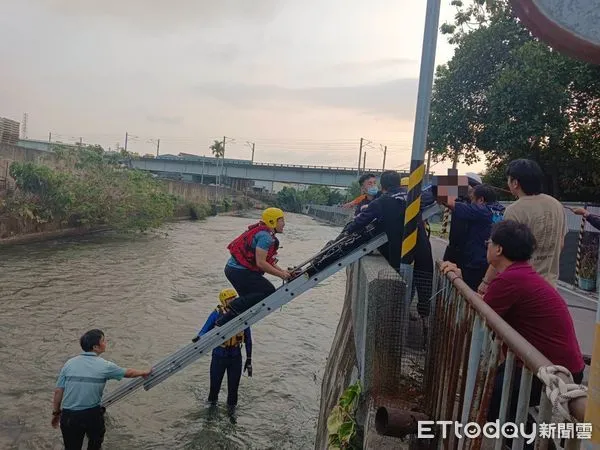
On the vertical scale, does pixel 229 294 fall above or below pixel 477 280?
below

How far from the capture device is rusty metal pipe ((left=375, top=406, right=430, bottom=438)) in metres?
3.12

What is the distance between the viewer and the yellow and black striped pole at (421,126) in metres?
4.15

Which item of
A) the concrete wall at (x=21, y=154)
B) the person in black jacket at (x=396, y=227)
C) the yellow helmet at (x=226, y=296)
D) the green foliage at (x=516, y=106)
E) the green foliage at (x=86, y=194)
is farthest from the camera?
the concrete wall at (x=21, y=154)

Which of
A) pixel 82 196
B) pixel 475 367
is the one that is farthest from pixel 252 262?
pixel 82 196

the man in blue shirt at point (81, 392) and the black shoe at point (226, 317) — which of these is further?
the black shoe at point (226, 317)

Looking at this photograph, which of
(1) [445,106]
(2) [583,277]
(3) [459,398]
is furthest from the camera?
(1) [445,106]

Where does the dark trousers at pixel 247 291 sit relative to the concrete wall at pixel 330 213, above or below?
above

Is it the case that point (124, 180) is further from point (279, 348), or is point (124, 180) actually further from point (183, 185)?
point (279, 348)

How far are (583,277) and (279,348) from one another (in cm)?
779

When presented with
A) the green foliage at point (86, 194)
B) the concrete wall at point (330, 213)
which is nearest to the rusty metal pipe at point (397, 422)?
the green foliage at point (86, 194)

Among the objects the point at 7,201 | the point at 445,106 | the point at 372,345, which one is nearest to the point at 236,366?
the point at 372,345

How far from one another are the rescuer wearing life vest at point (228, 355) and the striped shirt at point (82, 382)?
158 centimetres

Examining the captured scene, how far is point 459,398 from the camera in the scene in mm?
2502

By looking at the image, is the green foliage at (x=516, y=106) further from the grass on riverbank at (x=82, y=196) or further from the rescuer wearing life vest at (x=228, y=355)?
the grass on riverbank at (x=82, y=196)
